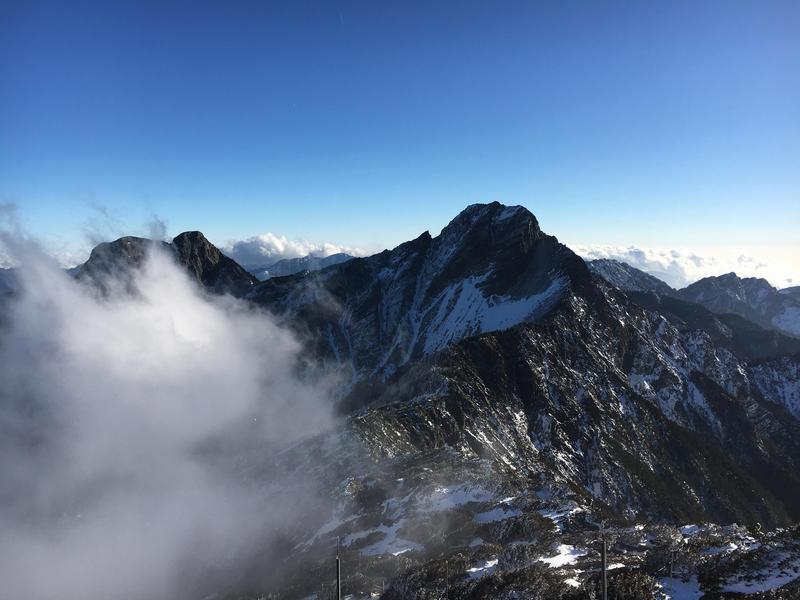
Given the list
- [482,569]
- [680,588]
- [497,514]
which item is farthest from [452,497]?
[680,588]

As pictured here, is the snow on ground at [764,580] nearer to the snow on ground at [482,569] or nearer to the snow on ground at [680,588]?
the snow on ground at [680,588]

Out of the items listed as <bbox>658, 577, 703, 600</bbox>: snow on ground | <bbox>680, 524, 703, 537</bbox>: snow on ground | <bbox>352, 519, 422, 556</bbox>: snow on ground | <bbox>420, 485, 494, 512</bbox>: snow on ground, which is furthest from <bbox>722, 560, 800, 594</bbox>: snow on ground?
<bbox>420, 485, 494, 512</bbox>: snow on ground

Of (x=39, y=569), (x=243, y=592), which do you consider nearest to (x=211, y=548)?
(x=243, y=592)

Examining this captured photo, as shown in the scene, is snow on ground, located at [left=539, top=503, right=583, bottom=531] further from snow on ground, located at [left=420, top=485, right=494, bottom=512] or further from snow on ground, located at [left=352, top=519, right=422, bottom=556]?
snow on ground, located at [left=352, top=519, right=422, bottom=556]

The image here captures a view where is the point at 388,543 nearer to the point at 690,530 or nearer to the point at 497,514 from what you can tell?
the point at 497,514

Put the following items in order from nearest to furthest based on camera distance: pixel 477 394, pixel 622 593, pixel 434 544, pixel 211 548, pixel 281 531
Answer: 1. pixel 622 593
2. pixel 434 544
3. pixel 281 531
4. pixel 211 548
5. pixel 477 394

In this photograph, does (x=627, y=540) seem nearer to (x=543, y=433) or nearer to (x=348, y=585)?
(x=348, y=585)
